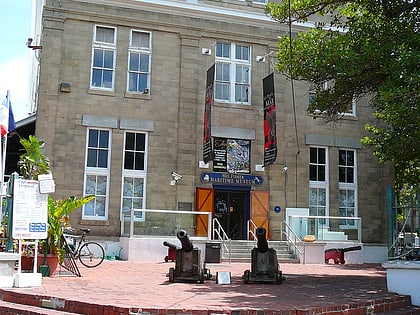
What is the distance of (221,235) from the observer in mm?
21047

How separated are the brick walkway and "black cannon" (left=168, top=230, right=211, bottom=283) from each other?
264mm

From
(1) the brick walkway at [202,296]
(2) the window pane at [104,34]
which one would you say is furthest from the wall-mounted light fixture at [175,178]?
(1) the brick walkway at [202,296]

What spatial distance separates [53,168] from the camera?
1994cm

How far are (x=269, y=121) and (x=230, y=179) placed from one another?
271cm

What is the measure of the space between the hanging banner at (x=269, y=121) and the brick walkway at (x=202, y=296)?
28.5 feet

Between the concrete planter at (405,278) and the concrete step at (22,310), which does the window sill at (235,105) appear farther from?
the concrete step at (22,310)

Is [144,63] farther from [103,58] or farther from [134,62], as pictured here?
[103,58]

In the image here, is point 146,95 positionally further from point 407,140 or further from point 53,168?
point 407,140

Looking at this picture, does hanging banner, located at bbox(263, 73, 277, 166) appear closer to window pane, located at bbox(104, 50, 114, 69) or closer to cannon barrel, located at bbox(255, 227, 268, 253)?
window pane, located at bbox(104, 50, 114, 69)

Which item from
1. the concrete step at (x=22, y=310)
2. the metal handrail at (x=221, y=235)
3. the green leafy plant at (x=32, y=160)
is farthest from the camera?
the metal handrail at (x=221, y=235)

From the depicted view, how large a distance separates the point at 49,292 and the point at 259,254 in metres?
4.63

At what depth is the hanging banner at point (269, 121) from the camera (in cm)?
2077

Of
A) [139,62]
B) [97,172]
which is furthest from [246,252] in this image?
[139,62]

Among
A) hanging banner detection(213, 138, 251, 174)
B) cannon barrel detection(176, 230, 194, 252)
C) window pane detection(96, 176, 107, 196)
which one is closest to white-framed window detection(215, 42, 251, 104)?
hanging banner detection(213, 138, 251, 174)
